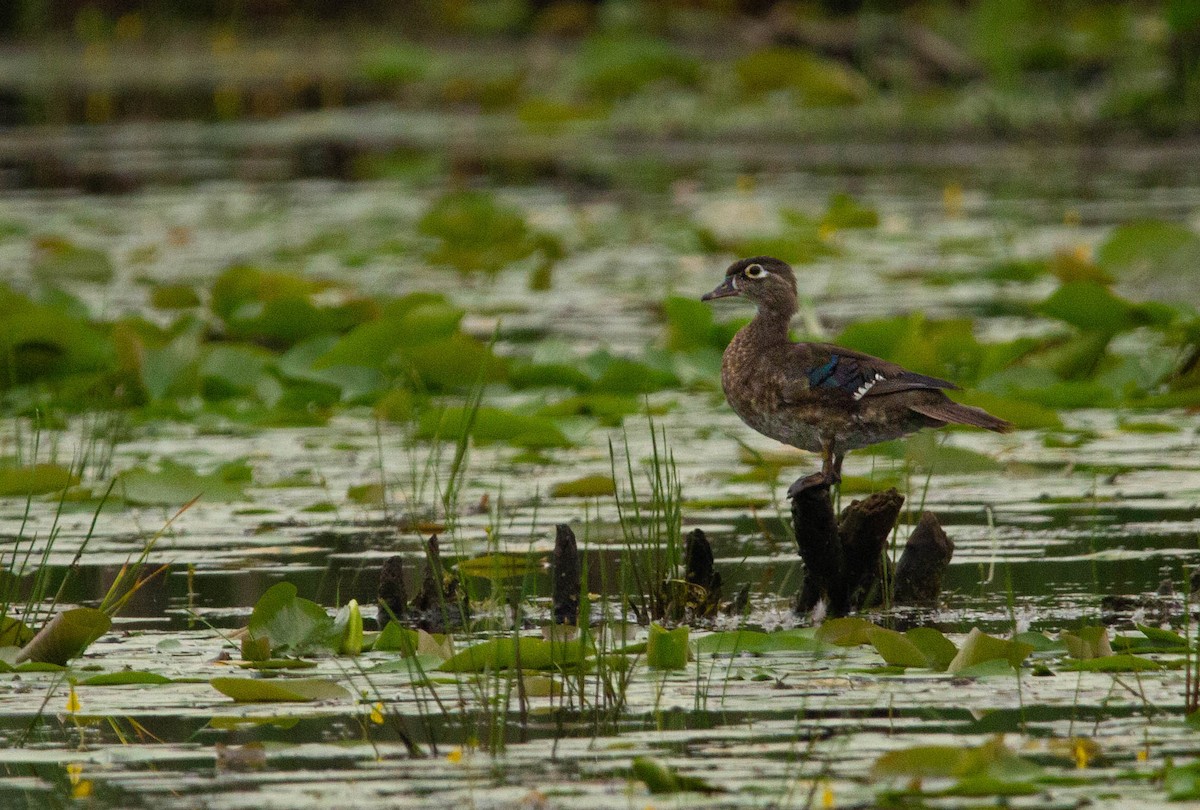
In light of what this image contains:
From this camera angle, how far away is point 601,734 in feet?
13.7

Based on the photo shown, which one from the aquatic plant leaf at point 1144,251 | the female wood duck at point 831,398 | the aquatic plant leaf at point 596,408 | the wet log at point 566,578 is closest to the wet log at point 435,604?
the wet log at point 566,578

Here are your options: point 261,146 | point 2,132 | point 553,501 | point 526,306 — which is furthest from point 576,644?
point 2,132

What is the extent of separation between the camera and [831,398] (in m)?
5.60

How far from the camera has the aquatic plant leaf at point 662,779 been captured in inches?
144

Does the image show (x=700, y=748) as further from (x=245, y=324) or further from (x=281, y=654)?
(x=245, y=324)

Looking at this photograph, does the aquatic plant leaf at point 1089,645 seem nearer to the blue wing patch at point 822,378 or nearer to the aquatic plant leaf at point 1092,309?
the blue wing patch at point 822,378

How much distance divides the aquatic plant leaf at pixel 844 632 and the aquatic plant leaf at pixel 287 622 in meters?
1.13

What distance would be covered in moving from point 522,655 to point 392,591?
71 cm

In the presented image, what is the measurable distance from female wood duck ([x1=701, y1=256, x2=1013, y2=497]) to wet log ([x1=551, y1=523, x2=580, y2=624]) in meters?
0.67

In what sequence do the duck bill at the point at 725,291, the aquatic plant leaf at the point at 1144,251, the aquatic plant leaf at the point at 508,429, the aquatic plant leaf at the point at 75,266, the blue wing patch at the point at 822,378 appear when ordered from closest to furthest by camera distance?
the blue wing patch at the point at 822,378 → the duck bill at the point at 725,291 → the aquatic plant leaf at the point at 508,429 → the aquatic plant leaf at the point at 1144,251 → the aquatic plant leaf at the point at 75,266

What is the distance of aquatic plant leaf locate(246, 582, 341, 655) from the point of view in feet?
16.1

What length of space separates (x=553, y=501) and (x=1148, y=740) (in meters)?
3.14

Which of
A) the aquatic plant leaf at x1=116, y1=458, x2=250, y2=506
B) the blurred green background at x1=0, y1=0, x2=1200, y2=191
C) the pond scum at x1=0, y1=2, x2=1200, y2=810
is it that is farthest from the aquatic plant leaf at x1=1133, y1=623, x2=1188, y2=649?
the blurred green background at x1=0, y1=0, x2=1200, y2=191

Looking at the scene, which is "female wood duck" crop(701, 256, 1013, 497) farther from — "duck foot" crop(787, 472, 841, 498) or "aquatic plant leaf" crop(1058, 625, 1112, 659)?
"aquatic plant leaf" crop(1058, 625, 1112, 659)
